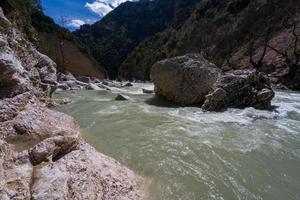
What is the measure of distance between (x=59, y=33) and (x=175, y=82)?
5055 centimetres

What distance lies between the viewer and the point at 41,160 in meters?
4.93

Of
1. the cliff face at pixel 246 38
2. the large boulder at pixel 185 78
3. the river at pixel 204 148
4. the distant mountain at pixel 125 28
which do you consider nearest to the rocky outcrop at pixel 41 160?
the river at pixel 204 148

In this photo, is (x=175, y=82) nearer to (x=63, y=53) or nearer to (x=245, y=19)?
(x=245, y=19)

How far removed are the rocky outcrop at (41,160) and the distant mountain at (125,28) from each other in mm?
99441

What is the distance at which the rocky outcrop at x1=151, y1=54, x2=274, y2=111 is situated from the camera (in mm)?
12203

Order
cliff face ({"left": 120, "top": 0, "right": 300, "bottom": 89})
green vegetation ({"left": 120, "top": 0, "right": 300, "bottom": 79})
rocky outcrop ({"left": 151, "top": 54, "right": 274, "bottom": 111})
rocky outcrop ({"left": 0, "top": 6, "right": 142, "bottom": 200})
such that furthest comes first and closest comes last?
green vegetation ({"left": 120, "top": 0, "right": 300, "bottom": 79}), cliff face ({"left": 120, "top": 0, "right": 300, "bottom": 89}), rocky outcrop ({"left": 151, "top": 54, "right": 274, "bottom": 111}), rocky outcrop ({"left": 0, "top": 6, "right": 142, "bottom": 200})

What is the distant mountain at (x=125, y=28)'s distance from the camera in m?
113

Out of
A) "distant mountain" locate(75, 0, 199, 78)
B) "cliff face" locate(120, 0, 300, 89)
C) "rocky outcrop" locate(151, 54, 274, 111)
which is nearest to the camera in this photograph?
"rocky outcrop" locate(151, 54, 274, 111)

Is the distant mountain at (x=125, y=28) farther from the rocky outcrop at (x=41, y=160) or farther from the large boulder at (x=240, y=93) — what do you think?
the rocky outcrop at (x=41, y=160)

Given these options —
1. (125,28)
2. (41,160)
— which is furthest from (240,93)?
(125,28)

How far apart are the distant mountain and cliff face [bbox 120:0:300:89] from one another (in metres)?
43.5

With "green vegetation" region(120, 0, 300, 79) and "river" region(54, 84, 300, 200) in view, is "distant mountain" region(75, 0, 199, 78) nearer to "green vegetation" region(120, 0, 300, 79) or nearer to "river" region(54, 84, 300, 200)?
"green vegetation" region(120, 0, 300, 79)

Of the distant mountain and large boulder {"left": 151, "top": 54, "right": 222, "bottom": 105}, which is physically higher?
the distant mountain

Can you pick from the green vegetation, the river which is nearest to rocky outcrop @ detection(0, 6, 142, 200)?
the river
